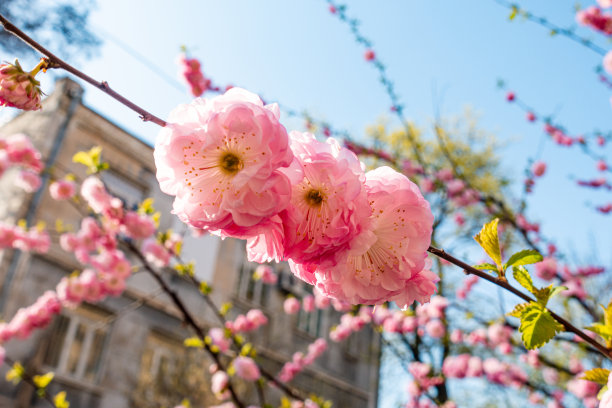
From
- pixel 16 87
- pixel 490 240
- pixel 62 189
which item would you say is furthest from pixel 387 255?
pixel 62 189

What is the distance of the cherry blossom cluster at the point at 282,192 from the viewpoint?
98cm

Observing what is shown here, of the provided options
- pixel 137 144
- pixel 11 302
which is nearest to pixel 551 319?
pixel 11 302

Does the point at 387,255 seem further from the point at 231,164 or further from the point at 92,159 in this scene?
the point at 92,159

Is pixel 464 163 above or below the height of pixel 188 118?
above

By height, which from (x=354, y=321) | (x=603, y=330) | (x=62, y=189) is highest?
(x=62, y=189)

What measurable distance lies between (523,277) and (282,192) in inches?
27.4

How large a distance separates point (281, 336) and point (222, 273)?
7.37ft

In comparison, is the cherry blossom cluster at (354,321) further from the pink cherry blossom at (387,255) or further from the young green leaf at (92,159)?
the pink cherry blossom at (387,255)

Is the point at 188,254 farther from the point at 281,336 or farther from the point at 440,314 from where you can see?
the point at 440,314

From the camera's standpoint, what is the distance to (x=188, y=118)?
103cm

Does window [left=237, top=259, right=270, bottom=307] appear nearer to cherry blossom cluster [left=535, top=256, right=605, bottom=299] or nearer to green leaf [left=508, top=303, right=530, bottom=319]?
cherry blossom cluster [left=535, top=256, right=605, bottom=299]

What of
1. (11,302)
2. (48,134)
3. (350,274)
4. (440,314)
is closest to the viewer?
(350,274)

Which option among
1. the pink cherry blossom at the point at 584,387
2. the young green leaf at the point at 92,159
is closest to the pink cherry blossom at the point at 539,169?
the pink cherry blossom at the point at 584,387

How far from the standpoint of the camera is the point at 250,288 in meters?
13.1
